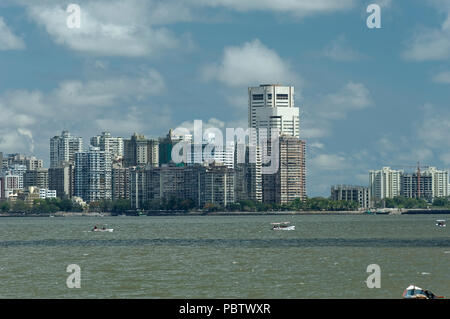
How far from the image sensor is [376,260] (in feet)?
314

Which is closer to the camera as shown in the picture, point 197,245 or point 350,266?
point 350,266

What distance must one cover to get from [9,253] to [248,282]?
5339 cm

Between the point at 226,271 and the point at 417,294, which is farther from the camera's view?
the point at 226,271

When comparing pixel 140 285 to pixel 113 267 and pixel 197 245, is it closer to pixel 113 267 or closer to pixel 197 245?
pixel 113 267

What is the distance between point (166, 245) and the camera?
5167 inches

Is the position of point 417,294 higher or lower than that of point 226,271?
higher

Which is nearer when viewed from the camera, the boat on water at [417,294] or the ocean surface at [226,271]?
the boat on water at [417,294]

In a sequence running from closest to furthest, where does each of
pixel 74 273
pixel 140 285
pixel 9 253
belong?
pixel 140 285
pixel 74 273
pixel 9 253

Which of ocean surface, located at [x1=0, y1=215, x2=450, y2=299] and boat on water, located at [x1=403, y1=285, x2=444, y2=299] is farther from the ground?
boat on water, located at [x1=403, y1=285, x2=444, y2=299]

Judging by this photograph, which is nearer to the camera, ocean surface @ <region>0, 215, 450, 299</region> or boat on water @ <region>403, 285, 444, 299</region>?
boat on water @ <region>403, 285, 444, 299</region>

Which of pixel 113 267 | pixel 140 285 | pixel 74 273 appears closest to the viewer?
pixel 140 285

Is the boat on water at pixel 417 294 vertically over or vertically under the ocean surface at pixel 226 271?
over
